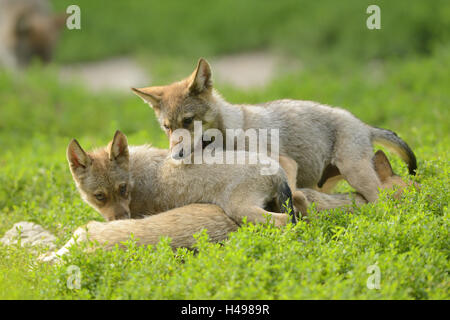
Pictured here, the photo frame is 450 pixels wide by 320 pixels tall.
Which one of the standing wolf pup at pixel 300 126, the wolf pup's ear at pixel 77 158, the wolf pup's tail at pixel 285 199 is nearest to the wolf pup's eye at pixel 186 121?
the standing wolf pup at pixel 300 126

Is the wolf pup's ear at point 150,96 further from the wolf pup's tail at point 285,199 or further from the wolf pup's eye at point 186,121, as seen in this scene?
the wolf pup's tail at point 285,199

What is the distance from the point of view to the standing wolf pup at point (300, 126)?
241 inches

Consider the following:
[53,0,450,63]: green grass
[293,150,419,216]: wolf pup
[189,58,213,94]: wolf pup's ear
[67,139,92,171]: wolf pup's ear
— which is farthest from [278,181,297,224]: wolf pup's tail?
[53,0,450,63]: green grass

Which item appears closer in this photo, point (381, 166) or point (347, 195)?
point (347, 195)

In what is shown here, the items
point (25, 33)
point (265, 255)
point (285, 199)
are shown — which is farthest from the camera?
point (25, 33)

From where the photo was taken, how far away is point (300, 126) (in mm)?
6633

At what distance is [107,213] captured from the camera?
5.90 meters

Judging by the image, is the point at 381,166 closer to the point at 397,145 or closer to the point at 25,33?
the point at 397,145

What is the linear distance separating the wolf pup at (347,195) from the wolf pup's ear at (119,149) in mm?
1733

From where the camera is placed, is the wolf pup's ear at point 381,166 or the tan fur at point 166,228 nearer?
the tan fur at point 166,228

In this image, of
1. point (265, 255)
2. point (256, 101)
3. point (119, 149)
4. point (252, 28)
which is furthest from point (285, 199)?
point (252, 28)

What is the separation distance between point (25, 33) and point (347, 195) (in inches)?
371

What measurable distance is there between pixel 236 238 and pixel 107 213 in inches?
64.5

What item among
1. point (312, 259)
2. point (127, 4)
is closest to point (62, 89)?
point (127, 4)
